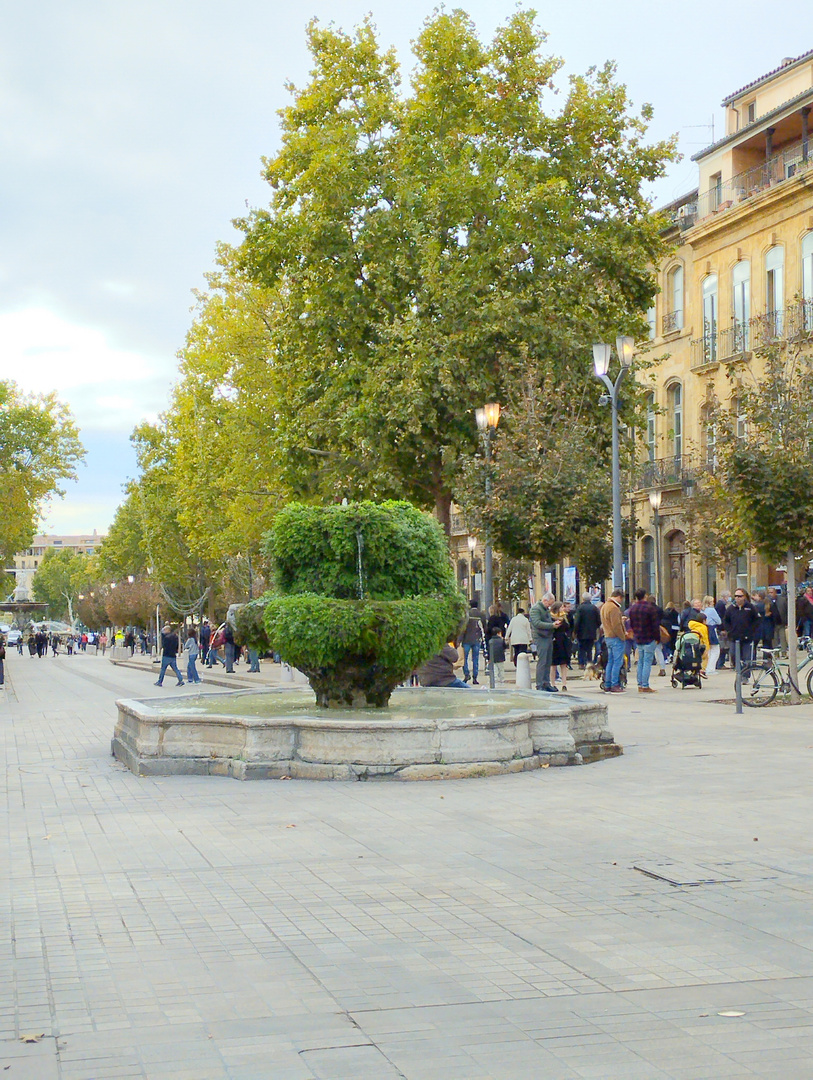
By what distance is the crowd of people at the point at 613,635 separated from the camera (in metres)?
23.7

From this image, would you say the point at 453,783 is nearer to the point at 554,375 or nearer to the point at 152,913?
the point at 152,913

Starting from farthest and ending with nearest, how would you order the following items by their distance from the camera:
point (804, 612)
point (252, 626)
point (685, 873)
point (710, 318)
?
point (710, 318)
point (804, 612)
point (252, 626)
point (685, 873)

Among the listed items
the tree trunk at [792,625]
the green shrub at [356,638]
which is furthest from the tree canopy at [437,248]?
the green shrub at [356,638]

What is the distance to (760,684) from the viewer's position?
20547mm

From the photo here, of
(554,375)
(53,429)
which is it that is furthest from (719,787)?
(53,429)

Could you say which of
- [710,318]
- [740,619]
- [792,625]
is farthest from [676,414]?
[792,625]

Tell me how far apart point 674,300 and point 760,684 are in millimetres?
31284

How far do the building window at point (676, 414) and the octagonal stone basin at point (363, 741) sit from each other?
116ft

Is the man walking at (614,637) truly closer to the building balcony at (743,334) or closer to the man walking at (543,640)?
the man walking at (543,640)

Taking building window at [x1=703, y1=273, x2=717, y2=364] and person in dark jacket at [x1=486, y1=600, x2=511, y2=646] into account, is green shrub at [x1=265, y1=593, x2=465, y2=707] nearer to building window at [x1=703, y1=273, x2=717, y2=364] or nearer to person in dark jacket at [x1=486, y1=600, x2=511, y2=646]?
person in dark jacket at [x1=486, y1=600, x2=511, y2=646]

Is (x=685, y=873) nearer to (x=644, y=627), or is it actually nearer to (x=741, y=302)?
(x=644, y=627)

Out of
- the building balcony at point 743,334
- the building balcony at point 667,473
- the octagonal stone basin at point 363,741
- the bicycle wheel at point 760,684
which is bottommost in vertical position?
the octagonal stone basin at point 363,741

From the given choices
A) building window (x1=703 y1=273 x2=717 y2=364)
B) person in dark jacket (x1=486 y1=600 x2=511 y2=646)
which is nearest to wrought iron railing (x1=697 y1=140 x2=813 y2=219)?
building window (x1=703 y1=273 x2=717 y2=364)

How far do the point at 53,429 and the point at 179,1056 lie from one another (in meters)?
65.3
